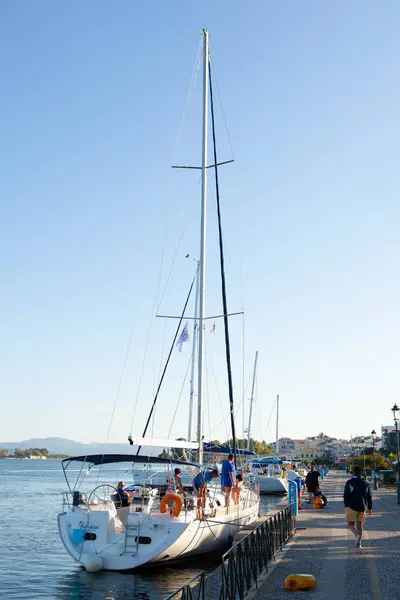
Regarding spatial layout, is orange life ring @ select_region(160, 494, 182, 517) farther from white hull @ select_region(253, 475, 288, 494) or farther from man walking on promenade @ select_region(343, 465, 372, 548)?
white hull @ select_region(253, 475, 288, 494)

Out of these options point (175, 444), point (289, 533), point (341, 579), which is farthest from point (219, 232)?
point (341, 579)

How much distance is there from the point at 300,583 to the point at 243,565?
3.52 feet

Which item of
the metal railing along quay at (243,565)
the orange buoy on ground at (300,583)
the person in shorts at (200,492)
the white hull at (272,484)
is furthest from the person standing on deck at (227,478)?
the white hull at (272,484)

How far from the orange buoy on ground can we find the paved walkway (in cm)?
13

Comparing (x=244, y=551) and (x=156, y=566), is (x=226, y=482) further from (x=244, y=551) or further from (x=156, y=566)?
(x=244, y=551)

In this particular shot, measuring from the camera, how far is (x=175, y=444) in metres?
20.9

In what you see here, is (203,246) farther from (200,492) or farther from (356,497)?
(356,497)

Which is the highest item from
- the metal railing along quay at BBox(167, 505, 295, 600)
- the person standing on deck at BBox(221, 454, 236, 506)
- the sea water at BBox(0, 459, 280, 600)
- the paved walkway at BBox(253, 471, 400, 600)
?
the person standing on deck at BBox(221, 454, 236, 506)

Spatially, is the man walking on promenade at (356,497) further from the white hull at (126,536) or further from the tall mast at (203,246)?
the tall mast at (203,246)

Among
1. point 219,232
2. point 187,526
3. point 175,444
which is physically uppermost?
point 219,232

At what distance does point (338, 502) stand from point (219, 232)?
15188mm

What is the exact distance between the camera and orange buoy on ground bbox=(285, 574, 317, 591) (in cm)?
1155

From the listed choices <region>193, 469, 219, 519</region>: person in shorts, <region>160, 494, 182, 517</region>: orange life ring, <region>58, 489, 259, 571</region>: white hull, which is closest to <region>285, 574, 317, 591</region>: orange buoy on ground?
<region>58, 489, 259, 571</region>: white hull

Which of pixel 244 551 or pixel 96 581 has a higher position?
pixel 244 551
